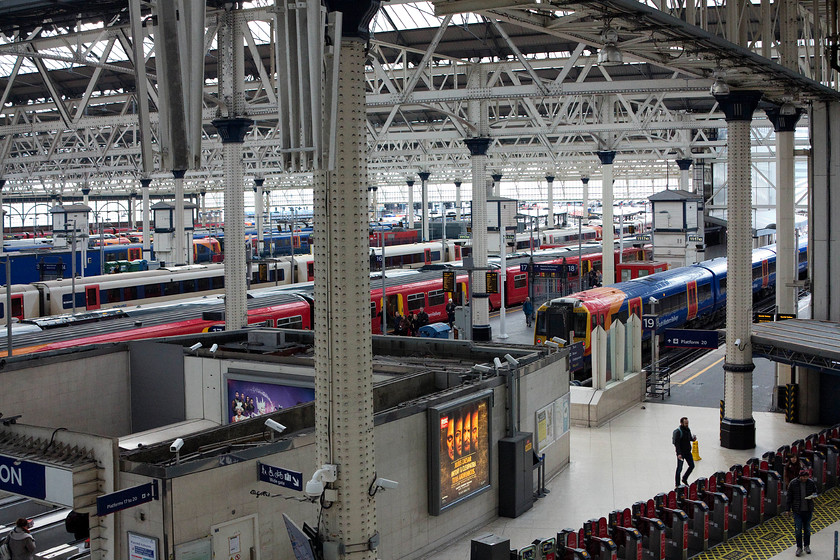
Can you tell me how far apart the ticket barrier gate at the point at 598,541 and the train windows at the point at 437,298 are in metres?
23.8

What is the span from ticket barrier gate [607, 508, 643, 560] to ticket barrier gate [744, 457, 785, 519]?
340cm

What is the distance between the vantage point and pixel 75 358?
16.9 meters

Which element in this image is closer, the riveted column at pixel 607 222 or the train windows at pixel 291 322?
the train windows at pixel 291 322

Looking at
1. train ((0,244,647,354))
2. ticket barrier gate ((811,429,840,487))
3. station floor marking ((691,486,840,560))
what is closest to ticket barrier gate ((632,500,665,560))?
station floor marking ((691,486,840,560))

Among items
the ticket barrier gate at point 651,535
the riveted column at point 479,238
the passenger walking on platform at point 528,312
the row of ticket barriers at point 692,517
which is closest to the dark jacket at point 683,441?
the row of ticket barriers at point 692,517

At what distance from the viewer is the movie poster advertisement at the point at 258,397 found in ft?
50.8

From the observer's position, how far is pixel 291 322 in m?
28.1

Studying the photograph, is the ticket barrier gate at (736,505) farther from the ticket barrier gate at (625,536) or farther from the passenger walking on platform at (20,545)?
the passenger walking on platform at (20,545)

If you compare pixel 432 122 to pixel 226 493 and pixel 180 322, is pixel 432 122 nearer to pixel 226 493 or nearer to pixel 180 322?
pixel 180 322

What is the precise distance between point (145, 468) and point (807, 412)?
16.3 metres

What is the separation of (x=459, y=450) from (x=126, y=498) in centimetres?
576

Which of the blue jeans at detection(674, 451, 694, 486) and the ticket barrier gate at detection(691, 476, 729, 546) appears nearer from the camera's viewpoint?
the ticket barrier gate at detection(691, 476, 729, 546)

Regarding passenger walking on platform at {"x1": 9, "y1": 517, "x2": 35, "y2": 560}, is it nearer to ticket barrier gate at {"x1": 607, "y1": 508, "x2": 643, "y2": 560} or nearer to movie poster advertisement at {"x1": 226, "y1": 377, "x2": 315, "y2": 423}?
movie poster advertisement at {"x1": 226, "y1": 377, "x2": 315, "y2": 423}

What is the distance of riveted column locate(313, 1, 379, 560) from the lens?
9.05 metres
